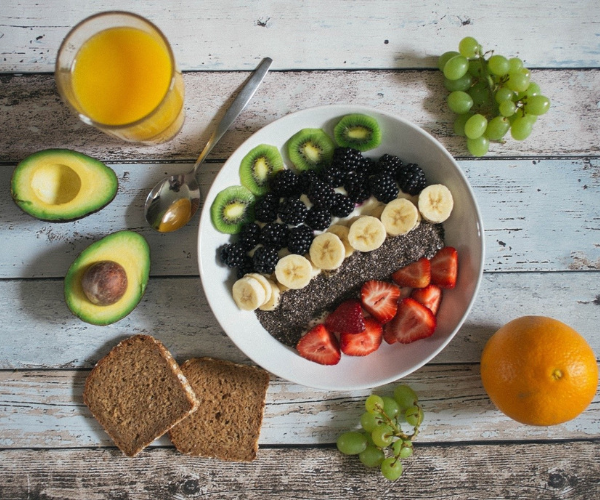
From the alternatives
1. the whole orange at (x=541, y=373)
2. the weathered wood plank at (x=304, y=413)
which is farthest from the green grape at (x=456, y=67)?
the weathered wood plank at (x=304, y=413)

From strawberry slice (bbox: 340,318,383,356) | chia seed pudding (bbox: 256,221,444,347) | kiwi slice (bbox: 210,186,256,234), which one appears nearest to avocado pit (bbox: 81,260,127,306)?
kiwi slice (bbox: 210,186,256,234)

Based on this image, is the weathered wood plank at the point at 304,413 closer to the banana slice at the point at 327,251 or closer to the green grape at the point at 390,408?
the green grape at the point at 390,408

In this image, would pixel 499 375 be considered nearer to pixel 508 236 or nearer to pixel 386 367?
pixel 386 367

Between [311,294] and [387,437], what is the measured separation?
0.42 meters

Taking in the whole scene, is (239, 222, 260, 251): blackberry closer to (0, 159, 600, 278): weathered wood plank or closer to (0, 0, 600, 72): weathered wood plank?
(0, 159, 600, 278): weathered wood plank

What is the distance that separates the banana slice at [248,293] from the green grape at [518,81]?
0.83 meters

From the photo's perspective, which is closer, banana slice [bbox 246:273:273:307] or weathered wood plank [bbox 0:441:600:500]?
banana slice [bbox 246:273:273:307]

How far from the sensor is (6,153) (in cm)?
143

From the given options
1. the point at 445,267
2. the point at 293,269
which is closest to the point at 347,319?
the point at 293,269

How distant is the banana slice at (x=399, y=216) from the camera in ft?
4.34

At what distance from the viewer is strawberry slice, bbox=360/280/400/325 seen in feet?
4.41

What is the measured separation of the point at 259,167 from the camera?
1354 millimetres

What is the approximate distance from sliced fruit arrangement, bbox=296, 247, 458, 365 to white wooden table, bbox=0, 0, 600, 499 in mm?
172

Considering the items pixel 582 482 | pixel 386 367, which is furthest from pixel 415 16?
pixel 582 482
